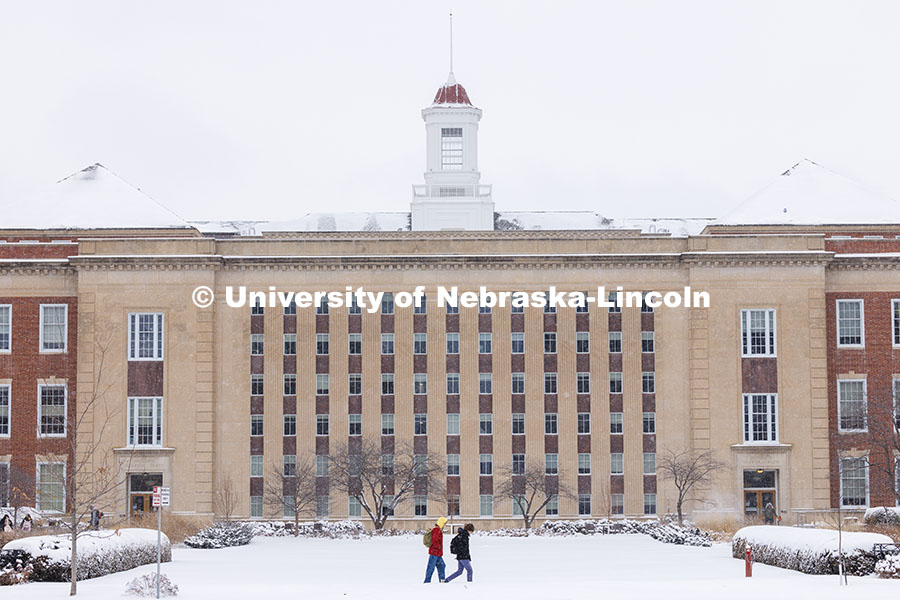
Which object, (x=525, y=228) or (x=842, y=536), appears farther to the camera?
(x=525, y=228)

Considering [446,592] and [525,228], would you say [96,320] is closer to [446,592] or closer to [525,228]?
[525,228]

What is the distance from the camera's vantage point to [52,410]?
80.6 meters

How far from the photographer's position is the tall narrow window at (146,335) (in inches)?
3135

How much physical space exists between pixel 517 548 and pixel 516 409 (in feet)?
68.6

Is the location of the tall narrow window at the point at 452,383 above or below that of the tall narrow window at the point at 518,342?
below

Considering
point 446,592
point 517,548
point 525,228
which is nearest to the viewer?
point 446,592

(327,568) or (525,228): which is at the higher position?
(525,228)

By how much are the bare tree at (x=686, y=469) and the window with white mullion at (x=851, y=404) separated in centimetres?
744

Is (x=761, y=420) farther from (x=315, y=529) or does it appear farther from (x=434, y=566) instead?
(x=434, y=566)

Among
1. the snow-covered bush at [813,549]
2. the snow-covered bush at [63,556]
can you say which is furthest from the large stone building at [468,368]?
the snow-covered bush at [63,556]

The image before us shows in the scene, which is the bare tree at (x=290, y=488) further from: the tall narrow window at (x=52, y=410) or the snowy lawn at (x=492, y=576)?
the snowy lawn at (x=492, y=576)

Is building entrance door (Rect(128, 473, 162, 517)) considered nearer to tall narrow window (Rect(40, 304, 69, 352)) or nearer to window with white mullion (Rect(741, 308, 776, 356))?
tall narrow window (Rect(40, 304, 69, 352))

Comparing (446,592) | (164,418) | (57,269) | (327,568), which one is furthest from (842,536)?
(57,269)

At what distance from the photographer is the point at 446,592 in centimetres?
3869
